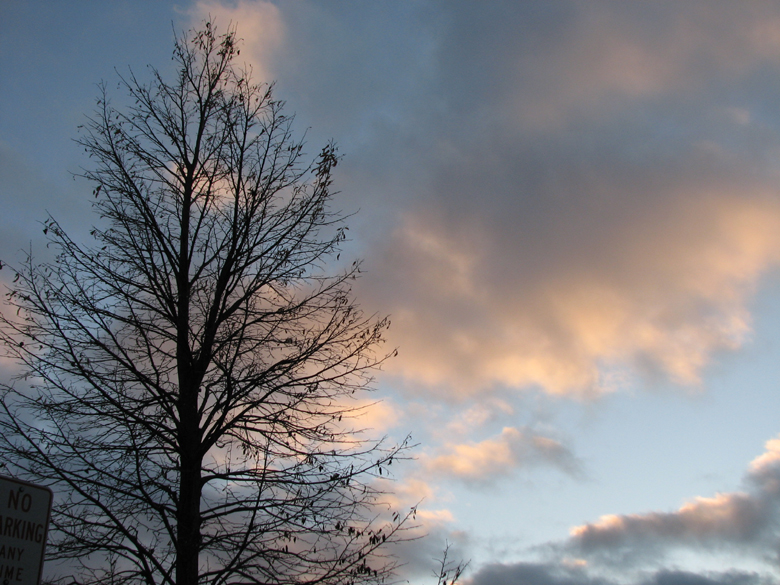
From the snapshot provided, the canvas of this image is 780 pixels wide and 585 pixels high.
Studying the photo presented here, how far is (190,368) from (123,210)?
7.62 feet

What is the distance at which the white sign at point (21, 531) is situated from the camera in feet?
11.5

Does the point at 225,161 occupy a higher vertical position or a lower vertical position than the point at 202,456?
higher

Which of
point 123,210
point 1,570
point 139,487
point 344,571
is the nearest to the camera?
point 1,570

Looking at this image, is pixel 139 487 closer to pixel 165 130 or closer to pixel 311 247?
pixel 311 247

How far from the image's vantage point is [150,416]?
22.6ft

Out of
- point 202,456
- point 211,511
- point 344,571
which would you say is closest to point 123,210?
A: point 202,456

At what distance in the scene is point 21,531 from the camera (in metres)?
3.63

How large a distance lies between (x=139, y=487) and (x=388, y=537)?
249 centimetres

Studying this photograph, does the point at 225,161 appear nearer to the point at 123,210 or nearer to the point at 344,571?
the point at 123,210

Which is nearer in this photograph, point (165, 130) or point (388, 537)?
point (388, 537)

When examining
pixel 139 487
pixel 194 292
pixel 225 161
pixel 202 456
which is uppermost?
pixel 225 161

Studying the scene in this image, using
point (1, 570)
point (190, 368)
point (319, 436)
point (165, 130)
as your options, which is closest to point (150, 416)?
point (190, 368)

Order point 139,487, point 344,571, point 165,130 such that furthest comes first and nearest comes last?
point 165,130 < point 344,571 < point 139,487

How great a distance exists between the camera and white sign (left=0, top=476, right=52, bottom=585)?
3.51 meters
